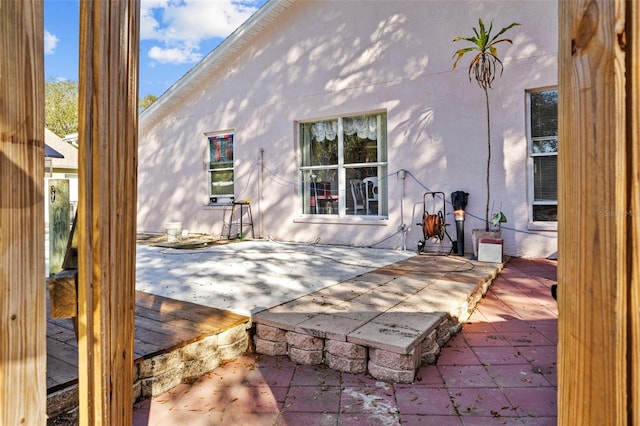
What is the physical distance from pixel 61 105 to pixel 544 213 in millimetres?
25130

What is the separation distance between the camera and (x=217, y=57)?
8016mm

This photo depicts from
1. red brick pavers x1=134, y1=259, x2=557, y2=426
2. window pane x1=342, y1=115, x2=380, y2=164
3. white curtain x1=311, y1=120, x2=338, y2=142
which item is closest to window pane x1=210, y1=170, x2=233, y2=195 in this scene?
white curtain x1=311, y1=120, x2=338, y2=142

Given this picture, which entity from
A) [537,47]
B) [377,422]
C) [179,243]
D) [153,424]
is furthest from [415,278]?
[179,243]

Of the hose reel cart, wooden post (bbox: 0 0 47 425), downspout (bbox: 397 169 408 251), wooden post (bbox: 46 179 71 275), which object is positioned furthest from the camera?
downspout (bbox: 397 169 408 251)

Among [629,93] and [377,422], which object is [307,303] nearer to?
[377,422]

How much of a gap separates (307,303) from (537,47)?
16.0 ft

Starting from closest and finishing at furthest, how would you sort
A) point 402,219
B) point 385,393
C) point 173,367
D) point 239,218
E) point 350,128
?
1. point 385,393
2. point 173,367
3. point 402,219
4. point 350,128
5. point 239,218

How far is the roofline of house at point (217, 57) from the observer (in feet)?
24.0

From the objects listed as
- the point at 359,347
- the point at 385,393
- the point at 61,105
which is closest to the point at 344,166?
the point at 359,347

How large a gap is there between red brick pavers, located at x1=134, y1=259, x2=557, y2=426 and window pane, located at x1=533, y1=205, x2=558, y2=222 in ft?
10.7

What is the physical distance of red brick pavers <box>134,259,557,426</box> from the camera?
5.79ft

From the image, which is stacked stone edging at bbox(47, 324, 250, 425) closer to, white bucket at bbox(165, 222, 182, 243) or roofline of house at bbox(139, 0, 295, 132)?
white bucket at bbox(165, 222, 182, 243)

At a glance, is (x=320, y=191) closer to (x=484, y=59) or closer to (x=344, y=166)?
(x=344, y=166)

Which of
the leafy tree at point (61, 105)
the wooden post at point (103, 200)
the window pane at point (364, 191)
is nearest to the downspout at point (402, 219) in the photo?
the window pane at point (364, 191)
